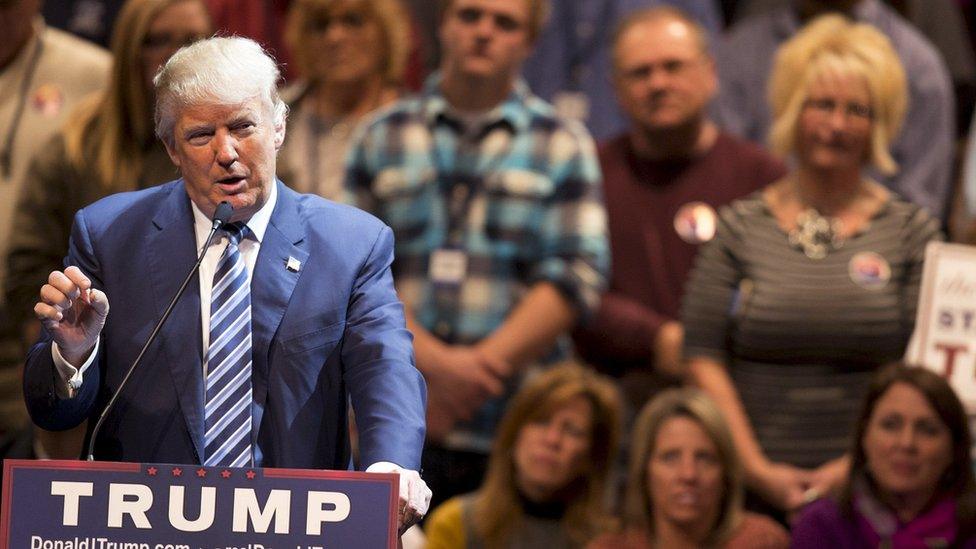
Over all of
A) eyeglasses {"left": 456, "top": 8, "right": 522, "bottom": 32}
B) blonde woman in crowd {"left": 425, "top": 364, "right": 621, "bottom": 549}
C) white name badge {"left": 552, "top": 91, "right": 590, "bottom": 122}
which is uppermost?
eyeglasses {"left": 456, "top": 8, "right": 522, "bottom": 32}

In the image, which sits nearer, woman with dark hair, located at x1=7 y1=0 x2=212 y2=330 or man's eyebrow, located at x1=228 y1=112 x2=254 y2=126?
man's eyebrow, located at x1=228 y1=112 x2=254 y2=126

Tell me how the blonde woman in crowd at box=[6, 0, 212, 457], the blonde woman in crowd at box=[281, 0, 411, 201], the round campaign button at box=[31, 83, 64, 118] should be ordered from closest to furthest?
the blonde woman in crowd at box=[6, 0, 212, 457]
the round campaign button at box=[31, 83, 64, 118]
the blonde woman in crowd at box=[281, 0, 411, 201]

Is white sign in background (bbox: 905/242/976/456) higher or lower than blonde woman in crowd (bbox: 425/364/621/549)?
higher

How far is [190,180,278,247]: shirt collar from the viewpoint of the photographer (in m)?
2.70

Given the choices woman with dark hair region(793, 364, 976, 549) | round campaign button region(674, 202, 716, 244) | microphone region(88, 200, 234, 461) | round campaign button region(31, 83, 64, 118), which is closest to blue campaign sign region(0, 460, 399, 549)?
microphone region(88, 200, 234, 461)

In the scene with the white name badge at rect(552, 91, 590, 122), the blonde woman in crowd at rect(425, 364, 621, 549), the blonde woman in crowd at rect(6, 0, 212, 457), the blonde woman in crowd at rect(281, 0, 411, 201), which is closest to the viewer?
the blonde woman in crowd at rect(6, 0, 212, 457)

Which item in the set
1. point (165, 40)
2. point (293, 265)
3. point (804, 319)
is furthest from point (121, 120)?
point (293, 265)

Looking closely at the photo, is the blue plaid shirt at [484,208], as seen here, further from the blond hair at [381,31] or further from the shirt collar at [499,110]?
the blond hair at [381,31]

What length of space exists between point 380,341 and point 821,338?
7.57 feet

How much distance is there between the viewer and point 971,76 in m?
6.33

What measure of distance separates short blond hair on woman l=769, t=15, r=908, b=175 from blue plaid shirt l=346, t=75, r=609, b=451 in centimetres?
60

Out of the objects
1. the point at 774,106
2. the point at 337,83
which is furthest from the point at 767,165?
the point at 337,83

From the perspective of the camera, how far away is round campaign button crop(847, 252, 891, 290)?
4758 mm

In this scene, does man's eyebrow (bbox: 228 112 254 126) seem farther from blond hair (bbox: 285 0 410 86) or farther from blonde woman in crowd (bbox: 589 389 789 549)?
blond hair (bbox: 285 0 410 86)
